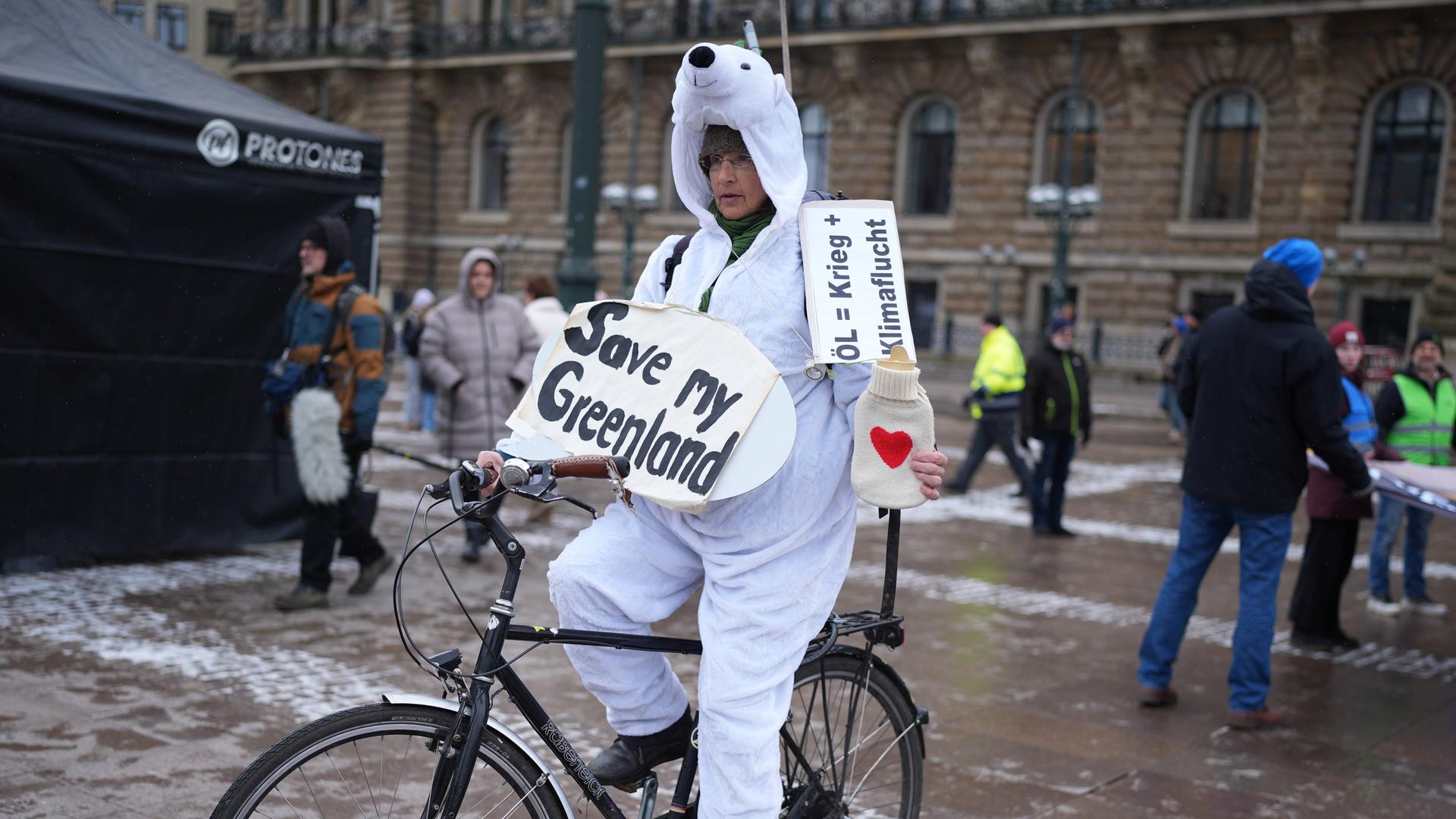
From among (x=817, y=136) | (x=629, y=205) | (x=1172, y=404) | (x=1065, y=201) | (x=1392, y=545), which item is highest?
(x=817, y=136)

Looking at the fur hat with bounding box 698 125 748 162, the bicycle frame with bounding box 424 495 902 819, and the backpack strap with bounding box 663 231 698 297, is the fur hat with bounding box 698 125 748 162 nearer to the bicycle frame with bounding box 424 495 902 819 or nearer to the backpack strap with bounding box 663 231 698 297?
the backpack strap with bounding box 663 231 698 297

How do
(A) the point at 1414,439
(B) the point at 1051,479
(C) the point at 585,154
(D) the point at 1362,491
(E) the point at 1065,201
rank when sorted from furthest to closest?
(E) the point at 1065,201 < (B) the point at 1051,479 < (C) the point at 585,154 < (A) the point at 1414,439 < (D) the point at 1362,491

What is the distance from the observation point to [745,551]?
2959 mm

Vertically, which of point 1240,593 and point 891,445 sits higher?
point 891,445

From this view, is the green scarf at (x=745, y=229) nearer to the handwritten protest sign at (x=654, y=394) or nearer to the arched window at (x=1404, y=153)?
the handwritten protest sign at (x=654, y=394)

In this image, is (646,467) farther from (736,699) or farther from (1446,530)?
(1446,530)

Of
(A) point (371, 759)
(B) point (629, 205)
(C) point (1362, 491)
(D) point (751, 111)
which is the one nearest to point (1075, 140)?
(B) point (629, 205)

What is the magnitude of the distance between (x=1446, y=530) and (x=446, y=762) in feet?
37.0

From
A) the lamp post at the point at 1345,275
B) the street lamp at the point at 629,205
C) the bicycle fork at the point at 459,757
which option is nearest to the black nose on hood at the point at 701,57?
the bicycle fork at the point at 459,757

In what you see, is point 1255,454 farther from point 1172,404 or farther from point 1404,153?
point 1404,153

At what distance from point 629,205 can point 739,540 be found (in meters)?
33.5

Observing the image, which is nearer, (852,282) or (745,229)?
(852,282)

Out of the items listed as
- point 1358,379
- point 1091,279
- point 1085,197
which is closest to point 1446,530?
point 1358,379

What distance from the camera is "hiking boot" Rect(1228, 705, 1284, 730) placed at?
5.55 metres
